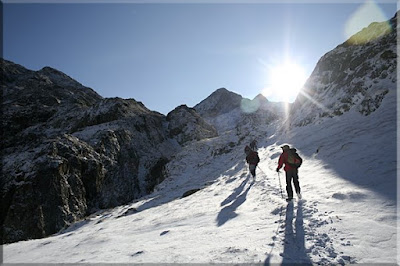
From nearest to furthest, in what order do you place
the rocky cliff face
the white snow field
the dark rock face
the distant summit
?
the white snow field, the dark rock face, the rocky cliff face, the distant summit

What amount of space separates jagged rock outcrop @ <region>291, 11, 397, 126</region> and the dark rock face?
62.6 feet

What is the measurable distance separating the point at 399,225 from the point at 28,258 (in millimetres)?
10106

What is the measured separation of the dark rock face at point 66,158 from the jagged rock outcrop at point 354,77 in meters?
19.1

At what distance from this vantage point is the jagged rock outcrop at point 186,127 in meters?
45.3

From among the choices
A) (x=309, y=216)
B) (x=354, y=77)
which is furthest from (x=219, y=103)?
(x=309, y=216)

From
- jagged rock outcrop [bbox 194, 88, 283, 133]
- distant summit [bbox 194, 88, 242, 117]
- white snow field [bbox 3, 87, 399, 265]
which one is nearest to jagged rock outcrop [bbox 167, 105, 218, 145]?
jagged rock outcrop [bbox 194, 88, 283, 133]

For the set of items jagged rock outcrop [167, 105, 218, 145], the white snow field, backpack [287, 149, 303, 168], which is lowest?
the white snow field

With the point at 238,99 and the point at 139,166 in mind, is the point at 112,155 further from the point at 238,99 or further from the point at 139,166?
the point at 238,99

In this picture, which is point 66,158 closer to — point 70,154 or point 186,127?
point 70,154

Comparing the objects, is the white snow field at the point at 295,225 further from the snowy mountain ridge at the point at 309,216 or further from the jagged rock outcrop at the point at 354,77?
the jagged rock outcrop at the point at 354,77

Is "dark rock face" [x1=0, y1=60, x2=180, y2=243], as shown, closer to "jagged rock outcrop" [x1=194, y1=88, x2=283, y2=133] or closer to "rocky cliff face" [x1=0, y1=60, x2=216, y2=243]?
"rocky cliff face" [x1=0, y1=60, x2=216, y2=243]

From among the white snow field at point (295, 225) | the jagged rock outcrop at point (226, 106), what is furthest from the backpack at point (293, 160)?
the jagged rock outcrop at point (226, 106)

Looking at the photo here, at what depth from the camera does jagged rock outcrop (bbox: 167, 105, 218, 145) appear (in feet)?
149

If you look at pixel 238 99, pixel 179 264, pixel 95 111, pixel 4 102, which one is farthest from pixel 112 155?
pixel 238 99
